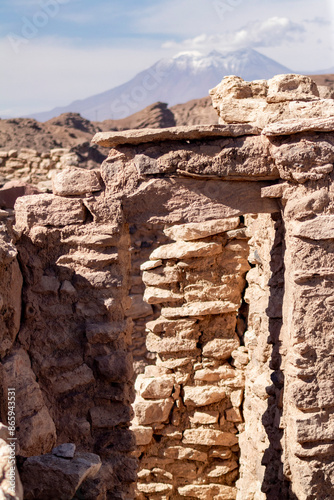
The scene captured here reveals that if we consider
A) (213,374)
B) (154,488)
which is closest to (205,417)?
(213,374)

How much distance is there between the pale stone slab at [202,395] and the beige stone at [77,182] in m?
2.61

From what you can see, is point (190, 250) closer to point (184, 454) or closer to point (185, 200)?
point (185, 200)

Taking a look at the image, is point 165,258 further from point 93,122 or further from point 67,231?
point 93,122

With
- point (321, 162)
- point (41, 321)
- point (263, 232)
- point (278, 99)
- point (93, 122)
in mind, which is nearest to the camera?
Result: point (321, 162)

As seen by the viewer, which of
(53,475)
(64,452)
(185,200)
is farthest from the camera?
(185,200)

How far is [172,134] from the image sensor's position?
3938 mm

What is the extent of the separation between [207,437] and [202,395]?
1.35ft

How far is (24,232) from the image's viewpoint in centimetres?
426

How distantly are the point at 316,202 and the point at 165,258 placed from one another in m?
2.23

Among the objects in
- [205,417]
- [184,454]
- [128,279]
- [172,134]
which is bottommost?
[184,454]

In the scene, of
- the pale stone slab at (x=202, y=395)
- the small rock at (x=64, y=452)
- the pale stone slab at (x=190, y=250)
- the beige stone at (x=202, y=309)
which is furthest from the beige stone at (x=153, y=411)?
the small rock at (x=64, y=452)

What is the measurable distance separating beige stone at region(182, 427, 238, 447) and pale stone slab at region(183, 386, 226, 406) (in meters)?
0.27

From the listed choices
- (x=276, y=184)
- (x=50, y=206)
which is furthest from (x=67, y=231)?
(x=276, y=184)

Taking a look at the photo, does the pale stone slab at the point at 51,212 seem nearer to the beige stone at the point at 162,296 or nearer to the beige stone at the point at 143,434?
the beige stone at the point at 162,296
